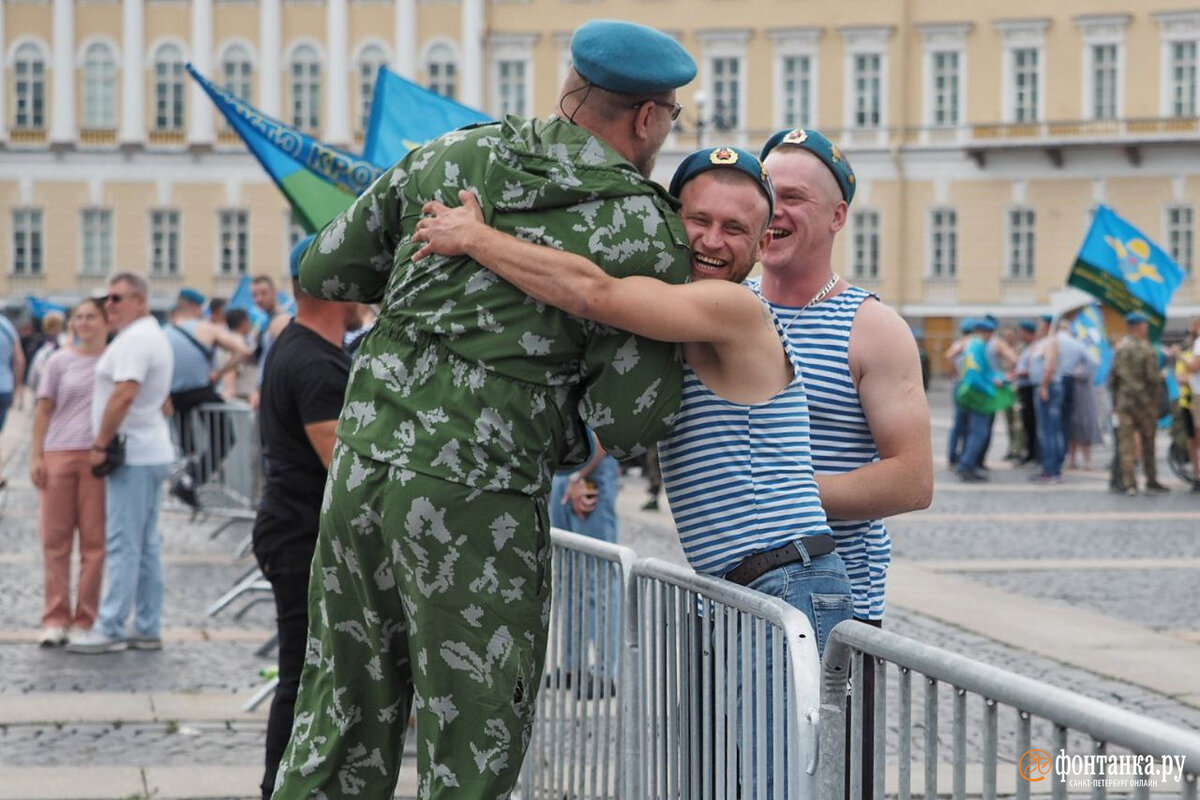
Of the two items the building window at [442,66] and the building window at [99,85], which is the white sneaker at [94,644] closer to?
the building window at [442,66]

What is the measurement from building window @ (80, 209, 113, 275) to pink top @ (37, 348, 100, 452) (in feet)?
148

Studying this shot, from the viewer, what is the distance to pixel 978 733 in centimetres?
258

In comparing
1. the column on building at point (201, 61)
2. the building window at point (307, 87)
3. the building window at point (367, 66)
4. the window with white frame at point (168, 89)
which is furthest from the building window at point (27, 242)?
the building window at point (367, 66)

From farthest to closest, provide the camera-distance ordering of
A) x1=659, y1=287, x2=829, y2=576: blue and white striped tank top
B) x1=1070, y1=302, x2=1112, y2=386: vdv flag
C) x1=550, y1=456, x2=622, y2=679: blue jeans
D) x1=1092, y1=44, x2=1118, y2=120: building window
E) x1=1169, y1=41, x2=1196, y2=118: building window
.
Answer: x1=1092, y1=44, x2=1118, y2=120: building window, x1=1169, y1=41, x2=1196, y2=118: building window, x1=1070, y1=302, x2=1112, y2=386: vdv flag, x1=550, y1=456, x2=622, y2=679: blue jeans, x1=659, y1=287, x2=829, y2=576: blue and white striped tank top

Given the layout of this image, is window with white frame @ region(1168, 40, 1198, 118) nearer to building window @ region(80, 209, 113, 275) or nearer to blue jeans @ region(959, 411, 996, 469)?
building window @ region(80, 209, 113, 275)

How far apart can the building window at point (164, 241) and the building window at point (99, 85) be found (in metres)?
2.96

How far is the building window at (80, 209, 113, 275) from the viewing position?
5238 cm

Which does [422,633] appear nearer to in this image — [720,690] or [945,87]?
[720,690]

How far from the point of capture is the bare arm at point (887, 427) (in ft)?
11.8

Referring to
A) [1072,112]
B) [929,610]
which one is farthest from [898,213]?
[929,610]

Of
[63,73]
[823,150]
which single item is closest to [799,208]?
[823,150]

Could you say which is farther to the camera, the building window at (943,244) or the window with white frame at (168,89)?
the window with white frame at (168,89)

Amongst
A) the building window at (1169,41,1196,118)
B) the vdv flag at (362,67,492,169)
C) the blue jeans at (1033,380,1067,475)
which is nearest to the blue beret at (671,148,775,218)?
the vdv flag at (362,67,492,169)

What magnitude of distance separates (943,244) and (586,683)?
46.8 m
